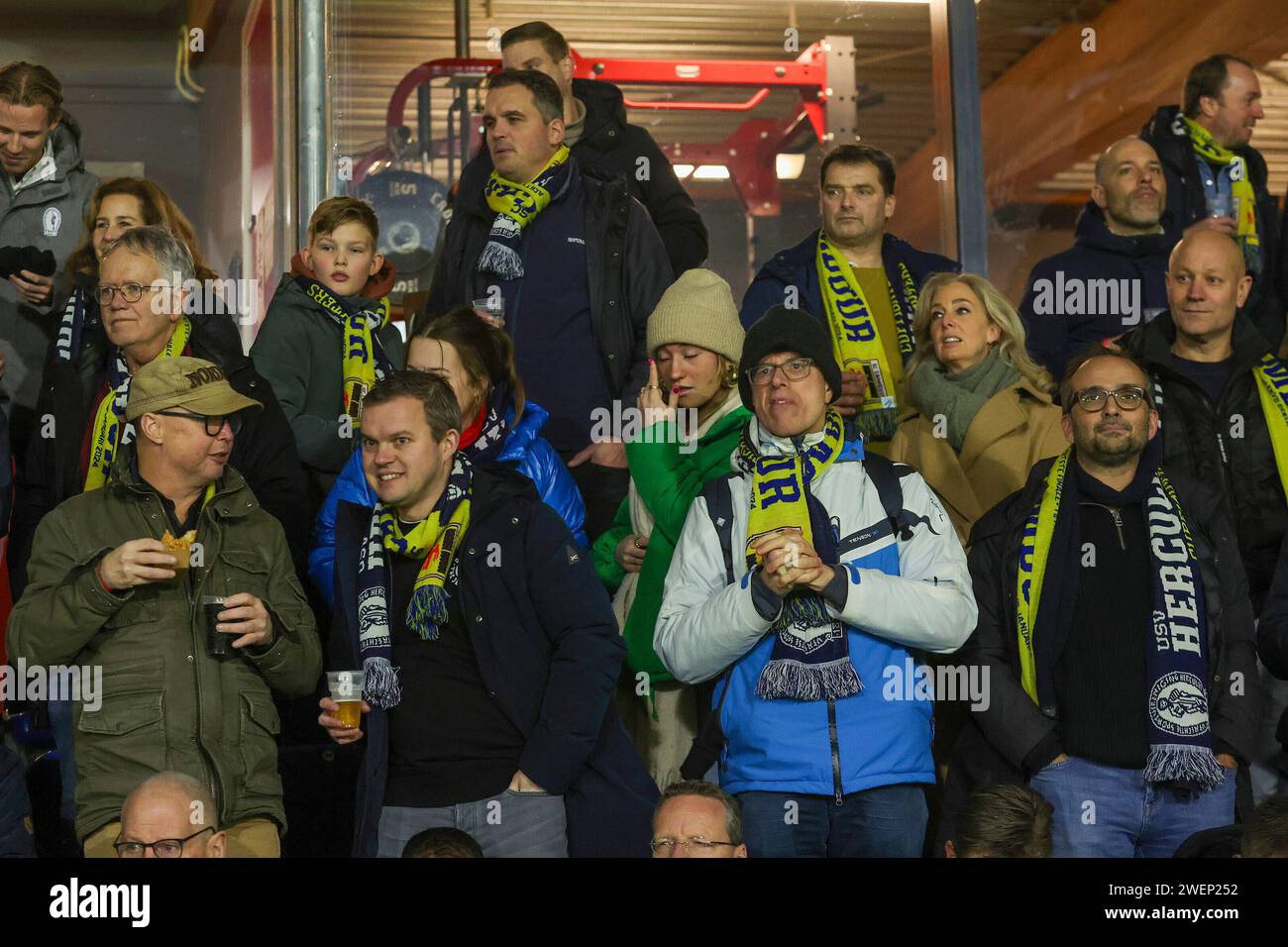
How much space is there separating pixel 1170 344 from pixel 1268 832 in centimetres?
251

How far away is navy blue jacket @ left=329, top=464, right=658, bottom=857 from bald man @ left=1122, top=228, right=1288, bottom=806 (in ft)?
7.36

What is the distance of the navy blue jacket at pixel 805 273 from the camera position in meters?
6.93

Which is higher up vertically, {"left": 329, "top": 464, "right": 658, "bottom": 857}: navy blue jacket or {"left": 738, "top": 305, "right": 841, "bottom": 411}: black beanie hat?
{"left": 738, "top": 305, "right": 841, "bottom": 411}: black beanie hat

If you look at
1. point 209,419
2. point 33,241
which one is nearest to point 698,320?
point 209,419

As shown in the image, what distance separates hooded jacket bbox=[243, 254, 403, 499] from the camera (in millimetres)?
6449

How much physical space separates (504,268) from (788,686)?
2.32 metres

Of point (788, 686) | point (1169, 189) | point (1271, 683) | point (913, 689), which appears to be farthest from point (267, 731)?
point (1169, 189)

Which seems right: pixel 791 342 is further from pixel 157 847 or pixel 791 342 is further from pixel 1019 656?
pixel 157 847

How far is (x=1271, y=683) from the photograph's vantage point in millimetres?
6047

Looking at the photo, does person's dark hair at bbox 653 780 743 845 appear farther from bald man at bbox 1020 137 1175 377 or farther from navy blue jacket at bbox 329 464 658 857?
bald man at bbox 1020 137 1175 377

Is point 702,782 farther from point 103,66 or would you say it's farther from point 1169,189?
point 103,66

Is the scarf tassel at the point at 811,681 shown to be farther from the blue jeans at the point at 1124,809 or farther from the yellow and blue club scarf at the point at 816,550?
the blue jeans at the point at 1124,809

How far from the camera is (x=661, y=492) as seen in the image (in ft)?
18.8

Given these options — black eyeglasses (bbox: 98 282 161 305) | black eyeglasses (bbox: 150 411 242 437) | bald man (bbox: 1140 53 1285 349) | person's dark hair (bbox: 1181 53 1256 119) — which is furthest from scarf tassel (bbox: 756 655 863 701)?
Answer: person's dark hair (bbox: 1181 53 1256 119)
